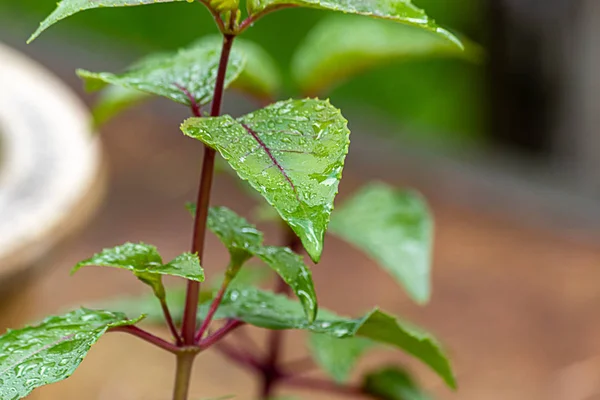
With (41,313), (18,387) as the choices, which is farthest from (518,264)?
(18,387)

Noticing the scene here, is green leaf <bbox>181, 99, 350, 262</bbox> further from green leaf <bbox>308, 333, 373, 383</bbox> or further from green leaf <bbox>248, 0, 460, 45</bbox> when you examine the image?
green leaf <bbox>308, 333, 373, 383</bbox>

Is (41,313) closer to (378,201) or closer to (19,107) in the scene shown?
(19,107)

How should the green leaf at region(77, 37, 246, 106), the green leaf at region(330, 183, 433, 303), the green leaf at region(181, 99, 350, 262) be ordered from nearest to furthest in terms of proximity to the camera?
the green leaf at region(181, 99, 350, 262)
the green leaf at region(77, 37, 246, 106)
the green leaf at region(330, 183, 433, 303)

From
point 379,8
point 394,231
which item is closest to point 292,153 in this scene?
point 379,8

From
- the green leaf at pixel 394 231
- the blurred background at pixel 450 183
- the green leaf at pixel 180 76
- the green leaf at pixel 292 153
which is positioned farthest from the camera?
the blurred background at pixel 450 183

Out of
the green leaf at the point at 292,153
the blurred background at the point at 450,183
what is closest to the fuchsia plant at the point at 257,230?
the green leaf at the point at 292,153

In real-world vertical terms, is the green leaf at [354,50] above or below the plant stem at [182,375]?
above

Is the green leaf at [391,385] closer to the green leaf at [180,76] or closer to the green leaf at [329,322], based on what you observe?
the green leaf at [329,322]

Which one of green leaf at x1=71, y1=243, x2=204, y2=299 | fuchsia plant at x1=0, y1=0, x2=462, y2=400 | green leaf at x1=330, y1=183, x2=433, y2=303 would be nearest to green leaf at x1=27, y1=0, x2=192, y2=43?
fuchsia plant at x1=0, y1=0, x2=462, y2=400
